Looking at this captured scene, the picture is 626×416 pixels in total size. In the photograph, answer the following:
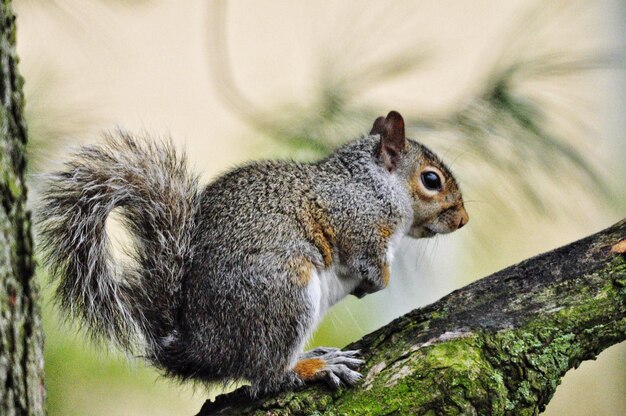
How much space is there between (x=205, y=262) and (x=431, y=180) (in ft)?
1.90

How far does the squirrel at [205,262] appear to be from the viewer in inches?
51.6

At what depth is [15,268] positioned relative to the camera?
88 cm

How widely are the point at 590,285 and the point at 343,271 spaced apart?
1.55ft

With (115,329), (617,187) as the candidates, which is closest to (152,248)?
(115,329)

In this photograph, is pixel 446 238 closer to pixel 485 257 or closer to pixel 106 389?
pixel 485 257

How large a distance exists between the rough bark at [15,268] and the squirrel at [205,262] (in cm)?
39

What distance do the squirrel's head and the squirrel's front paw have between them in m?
0.44

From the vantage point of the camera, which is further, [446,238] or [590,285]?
[446,238]

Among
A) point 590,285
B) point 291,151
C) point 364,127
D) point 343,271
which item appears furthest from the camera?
point 364,127

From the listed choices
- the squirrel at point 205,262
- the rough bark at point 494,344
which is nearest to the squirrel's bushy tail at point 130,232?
the squirrel at point 205,262

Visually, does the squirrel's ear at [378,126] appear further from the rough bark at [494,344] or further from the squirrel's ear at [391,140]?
the rough bark at [494,344]

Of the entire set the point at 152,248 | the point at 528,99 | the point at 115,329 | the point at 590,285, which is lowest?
the point at 590,285

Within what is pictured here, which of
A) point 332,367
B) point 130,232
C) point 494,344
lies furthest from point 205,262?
point 494,344

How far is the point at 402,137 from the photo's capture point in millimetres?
1661
